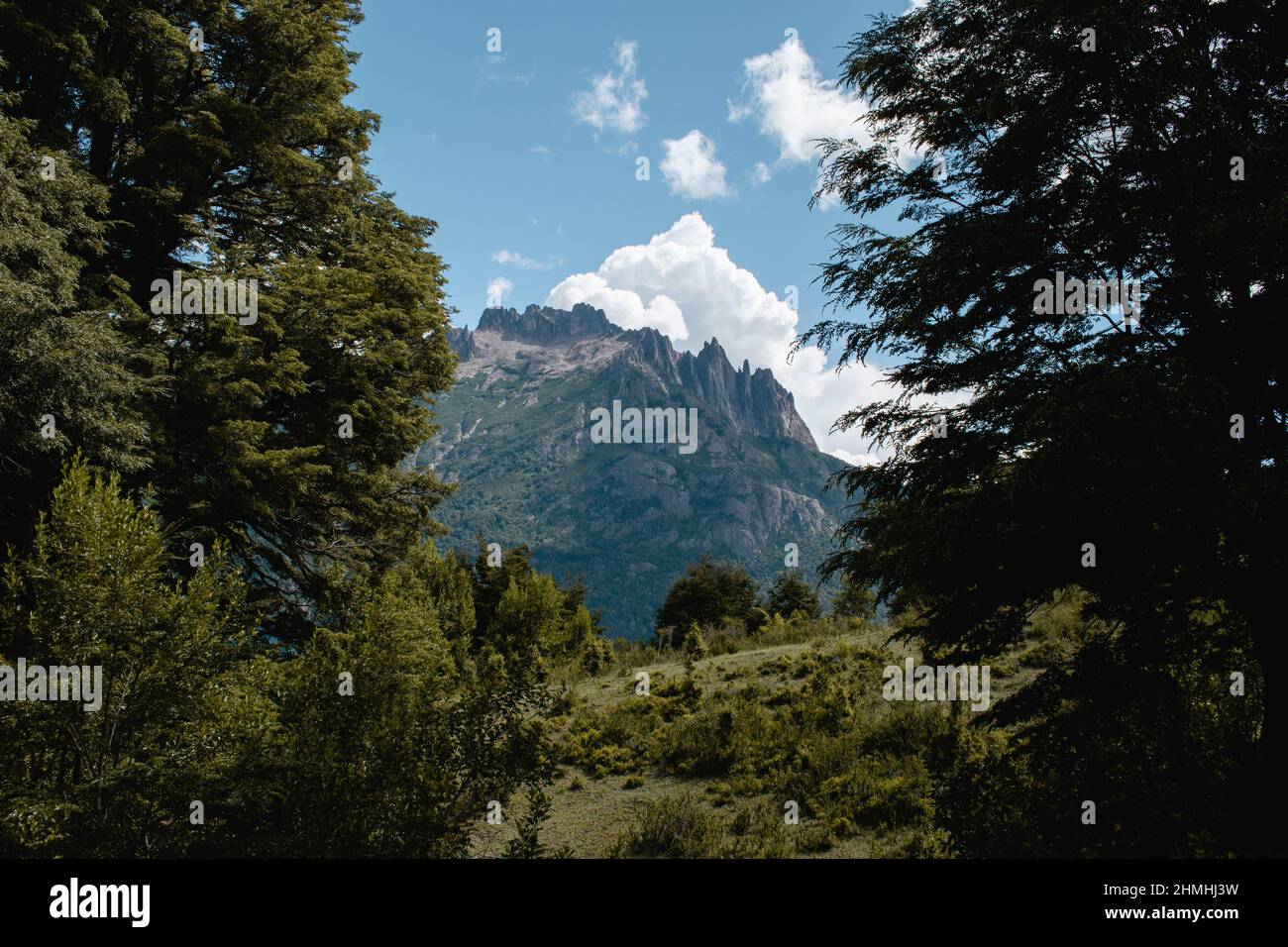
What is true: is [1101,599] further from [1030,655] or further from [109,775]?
[109,775]

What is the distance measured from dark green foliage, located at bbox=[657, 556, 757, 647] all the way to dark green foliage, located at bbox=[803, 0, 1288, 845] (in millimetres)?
33228

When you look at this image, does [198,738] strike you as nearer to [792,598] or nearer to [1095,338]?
[1095,338]

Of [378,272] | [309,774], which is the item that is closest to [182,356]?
[378,272]

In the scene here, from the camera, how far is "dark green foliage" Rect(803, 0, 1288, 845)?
5.44 metres

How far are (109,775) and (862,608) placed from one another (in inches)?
1288

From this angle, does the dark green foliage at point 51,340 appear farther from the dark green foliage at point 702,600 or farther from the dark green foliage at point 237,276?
the dark green foliage at point 702,600

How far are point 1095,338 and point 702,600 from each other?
118ft

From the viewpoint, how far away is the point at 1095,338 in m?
6.57

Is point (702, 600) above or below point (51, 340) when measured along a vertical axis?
below

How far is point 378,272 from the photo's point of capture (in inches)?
485

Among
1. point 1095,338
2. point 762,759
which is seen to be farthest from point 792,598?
point 1095,338

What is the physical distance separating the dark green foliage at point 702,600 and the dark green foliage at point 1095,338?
33.2 m

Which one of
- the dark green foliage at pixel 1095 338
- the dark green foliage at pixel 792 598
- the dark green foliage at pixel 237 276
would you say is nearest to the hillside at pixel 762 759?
the dark green foliage at pixel 1095 338
